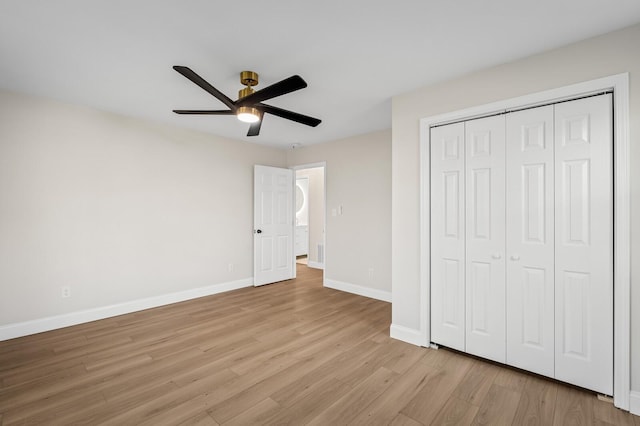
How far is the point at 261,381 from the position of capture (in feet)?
7.11

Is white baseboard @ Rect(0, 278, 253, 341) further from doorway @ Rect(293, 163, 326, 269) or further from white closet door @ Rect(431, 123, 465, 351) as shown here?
white closet door @ Rect(431, 123, 465, 351)

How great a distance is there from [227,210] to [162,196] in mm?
1018

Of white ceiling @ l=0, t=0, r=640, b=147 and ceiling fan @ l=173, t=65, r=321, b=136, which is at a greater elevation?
white ceiling @ l=0, t=0, r=640, b=147

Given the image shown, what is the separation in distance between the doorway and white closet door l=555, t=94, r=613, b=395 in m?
4.57

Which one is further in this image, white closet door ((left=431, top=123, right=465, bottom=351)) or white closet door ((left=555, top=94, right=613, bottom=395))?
white closet door ((left=431, top=123, right=465, bottom=351))

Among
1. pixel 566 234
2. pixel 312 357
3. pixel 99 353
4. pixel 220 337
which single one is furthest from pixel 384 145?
pixel 99 353

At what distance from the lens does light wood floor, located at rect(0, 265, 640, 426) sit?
180 cm

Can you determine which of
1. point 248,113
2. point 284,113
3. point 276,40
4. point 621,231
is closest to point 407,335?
point 621,231

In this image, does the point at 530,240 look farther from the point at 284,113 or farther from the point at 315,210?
the point at 315,210

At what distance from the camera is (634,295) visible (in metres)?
1.84

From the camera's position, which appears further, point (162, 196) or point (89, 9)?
point (162, 196)

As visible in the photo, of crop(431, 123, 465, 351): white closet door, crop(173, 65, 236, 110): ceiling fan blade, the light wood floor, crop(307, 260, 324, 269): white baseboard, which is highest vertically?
crop(173, 65, 236, 110): ceiling fan blade

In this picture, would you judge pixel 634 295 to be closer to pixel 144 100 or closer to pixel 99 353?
pixel 99 353

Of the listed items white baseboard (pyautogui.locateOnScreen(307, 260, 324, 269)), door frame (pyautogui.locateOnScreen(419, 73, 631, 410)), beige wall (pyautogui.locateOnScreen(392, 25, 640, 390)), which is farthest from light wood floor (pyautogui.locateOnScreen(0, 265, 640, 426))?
white baseboard (pyautogui.locateOnScreen(307, 260, 324, 269))
